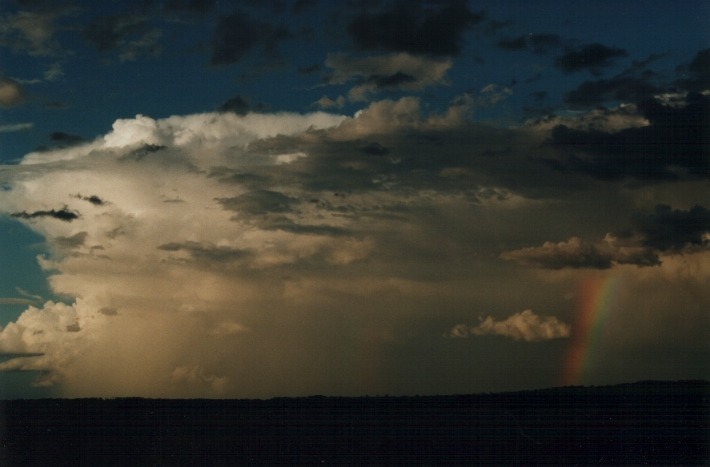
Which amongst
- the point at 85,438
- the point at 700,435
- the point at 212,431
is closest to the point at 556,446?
the point at 700,435

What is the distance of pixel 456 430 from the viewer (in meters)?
138

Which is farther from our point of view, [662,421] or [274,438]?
[662,421]

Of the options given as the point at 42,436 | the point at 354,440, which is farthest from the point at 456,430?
the point at 42,436

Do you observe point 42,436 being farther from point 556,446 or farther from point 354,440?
point 556,446

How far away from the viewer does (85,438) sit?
412 feet

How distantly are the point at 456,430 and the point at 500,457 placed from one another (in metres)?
43.1

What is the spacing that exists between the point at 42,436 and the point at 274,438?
4296 cm

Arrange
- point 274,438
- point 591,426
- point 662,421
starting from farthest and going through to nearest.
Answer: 1. point 662,421
2. point 591,426
3. point 274,438

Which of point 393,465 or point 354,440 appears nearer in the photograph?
point 393,465

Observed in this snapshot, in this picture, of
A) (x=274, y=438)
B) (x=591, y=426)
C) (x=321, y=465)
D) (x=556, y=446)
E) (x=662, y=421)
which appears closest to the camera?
(x=321, y=465)

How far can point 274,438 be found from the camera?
391 ft

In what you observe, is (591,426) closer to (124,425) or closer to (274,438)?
(274,438)

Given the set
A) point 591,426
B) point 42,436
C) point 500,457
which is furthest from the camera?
point 591,426

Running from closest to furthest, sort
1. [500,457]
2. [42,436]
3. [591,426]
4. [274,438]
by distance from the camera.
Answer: [500,457]
[274,438]
[42,436]
[591,426]
